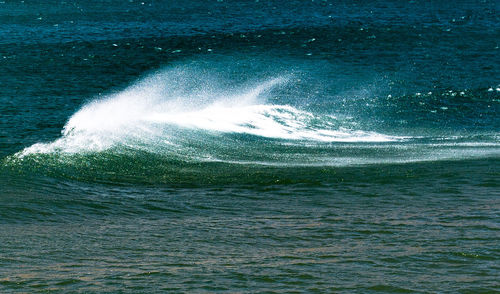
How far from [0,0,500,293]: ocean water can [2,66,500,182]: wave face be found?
0.37 feet

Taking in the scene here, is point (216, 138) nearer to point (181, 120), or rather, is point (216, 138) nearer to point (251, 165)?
point (181, 120)

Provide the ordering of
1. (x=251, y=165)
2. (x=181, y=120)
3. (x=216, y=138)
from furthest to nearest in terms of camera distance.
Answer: (x=181, y=120) < (x=216, y=138) < (x=251, y=165)

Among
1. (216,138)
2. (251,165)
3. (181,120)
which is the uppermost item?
(181,120)

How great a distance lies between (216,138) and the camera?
85.6 feet

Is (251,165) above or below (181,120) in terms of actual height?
below

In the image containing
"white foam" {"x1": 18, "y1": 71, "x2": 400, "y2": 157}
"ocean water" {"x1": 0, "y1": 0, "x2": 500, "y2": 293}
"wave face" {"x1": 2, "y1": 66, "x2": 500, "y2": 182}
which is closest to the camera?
"ocean water" {"x1": 0, "y1": 0, "x2": 500, "y2": 293}

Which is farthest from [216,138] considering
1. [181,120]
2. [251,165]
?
[251,165]

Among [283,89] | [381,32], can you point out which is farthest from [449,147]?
[381,32]

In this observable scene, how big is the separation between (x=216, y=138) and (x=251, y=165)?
4.74 m

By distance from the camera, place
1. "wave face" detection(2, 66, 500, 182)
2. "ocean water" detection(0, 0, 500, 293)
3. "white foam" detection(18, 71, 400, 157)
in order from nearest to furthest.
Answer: "ocean water" detection(0, 0, 500, 293) → "wave face" detection(2, 66, 500, 182) → "white foam" detection(18, 71, 400, 157)

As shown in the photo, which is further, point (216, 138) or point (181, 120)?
point (181, 120)

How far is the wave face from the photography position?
2161 cm

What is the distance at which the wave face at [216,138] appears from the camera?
21.6 metres

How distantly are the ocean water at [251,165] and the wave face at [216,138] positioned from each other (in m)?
0.11
